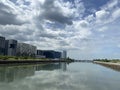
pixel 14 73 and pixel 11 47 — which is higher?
pixel 11 47

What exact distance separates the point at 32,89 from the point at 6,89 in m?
1.91

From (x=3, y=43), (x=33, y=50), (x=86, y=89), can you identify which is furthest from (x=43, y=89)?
(x=33, y=50)

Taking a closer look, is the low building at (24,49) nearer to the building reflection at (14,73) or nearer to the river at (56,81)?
the building reflection at (14,73)

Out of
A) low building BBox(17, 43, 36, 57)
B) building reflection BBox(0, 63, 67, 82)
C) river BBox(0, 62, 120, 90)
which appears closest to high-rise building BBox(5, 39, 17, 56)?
low building BBox(17, 43, 36, 57)

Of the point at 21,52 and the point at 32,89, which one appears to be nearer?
the point at 32,89

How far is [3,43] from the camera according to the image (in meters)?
135

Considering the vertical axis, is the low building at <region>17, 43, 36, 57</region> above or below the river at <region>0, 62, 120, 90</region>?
above

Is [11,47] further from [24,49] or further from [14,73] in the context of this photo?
[14,73]

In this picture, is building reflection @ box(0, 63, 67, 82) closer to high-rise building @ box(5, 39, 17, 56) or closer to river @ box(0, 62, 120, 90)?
river @ box(0, 62, 120, 90)

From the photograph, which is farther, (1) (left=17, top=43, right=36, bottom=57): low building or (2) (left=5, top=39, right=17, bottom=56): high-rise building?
→ (1) (left=17, top=43, right=36, bottom=57): low building

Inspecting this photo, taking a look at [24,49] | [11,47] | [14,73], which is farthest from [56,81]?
[24,49]

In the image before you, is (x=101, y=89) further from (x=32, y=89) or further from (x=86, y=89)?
(x=32, y=89)

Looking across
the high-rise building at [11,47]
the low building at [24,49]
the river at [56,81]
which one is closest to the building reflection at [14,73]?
the river at [56,81]

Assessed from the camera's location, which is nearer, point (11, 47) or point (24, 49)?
point (11, 47)
